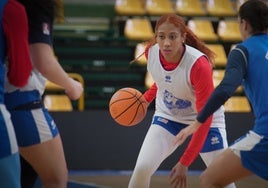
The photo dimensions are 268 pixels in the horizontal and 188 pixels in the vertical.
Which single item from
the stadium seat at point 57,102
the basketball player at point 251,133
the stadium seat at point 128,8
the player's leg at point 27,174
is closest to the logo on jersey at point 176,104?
the basketball player at point 251,133

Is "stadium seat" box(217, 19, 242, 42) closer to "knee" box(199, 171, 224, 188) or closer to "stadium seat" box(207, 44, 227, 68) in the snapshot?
"stadium seat" box(207, 44, 227, 68)

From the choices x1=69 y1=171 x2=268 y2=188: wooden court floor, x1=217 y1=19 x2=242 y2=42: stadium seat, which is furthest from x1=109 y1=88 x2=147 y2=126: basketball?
x1=217 y1=19 x2=242 y2=42: stadium seat

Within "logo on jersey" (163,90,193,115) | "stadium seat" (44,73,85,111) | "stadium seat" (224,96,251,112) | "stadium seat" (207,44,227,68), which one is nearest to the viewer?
"logo on jersey" (163,90,193,115)

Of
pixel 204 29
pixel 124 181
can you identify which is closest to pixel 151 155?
pixel 124 181

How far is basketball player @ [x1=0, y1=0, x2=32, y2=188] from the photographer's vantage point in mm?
3100

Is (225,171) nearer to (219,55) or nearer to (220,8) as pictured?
(219,55)

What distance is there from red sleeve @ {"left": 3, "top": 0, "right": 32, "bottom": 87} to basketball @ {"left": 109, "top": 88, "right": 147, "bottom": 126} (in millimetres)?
2191

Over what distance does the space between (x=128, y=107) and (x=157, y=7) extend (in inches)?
303

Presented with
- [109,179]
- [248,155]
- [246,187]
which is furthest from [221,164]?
[109,179]

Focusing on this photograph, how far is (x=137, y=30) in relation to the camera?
39.9ft

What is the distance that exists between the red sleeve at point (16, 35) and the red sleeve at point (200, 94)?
165 centimetres

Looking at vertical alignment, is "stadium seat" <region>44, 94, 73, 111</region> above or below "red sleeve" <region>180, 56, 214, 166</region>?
below

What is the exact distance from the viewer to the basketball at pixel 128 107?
5.34 metres

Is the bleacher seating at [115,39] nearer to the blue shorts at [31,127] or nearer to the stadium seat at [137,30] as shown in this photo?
the stadium seat at [137,30]
